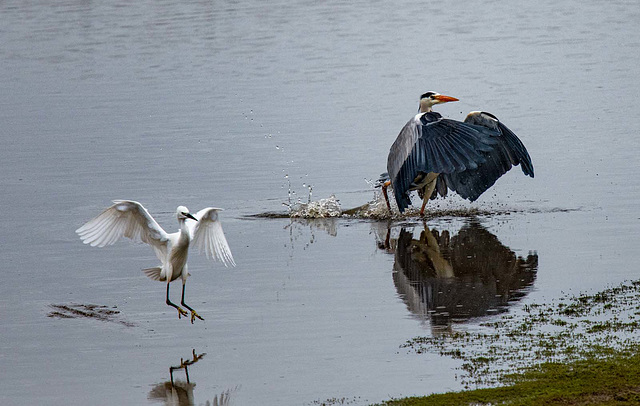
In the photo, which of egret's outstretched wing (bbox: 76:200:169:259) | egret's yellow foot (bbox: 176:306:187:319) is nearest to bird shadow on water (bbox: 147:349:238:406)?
egret's yellow foot (bbox: 176:306:187:319)

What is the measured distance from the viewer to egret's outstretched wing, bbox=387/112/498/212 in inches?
639

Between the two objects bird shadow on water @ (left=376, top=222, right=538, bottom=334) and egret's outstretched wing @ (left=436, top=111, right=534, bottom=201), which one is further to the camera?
egret's outstretched wing @ (left=436, top=111, right=534, bottom=201)

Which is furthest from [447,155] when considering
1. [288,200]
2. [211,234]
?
[211,234]

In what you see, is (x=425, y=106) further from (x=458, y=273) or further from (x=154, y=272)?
(x=154, y=272)

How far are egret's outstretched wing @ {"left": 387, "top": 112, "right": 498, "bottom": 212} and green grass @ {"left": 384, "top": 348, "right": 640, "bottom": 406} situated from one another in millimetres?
6912

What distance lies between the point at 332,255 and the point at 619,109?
1115cm

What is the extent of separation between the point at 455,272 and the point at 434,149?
3074 mm

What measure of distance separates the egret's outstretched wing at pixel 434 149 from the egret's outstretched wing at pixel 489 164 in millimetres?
325

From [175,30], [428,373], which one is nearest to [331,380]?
[428,373]

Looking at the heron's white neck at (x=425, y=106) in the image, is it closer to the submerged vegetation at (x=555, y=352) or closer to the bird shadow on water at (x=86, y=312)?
the submerged vegetation at (x=555, y=352)

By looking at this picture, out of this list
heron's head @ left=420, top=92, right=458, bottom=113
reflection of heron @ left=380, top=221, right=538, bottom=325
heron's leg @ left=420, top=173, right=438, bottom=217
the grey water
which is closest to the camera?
the grey water

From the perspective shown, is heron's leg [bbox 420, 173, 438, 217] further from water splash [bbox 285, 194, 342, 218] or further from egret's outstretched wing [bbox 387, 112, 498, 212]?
water splash [bbox 285, 194, 342, 218]

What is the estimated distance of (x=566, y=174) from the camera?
19.0 m

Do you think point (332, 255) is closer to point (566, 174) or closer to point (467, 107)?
point (566, 174)
